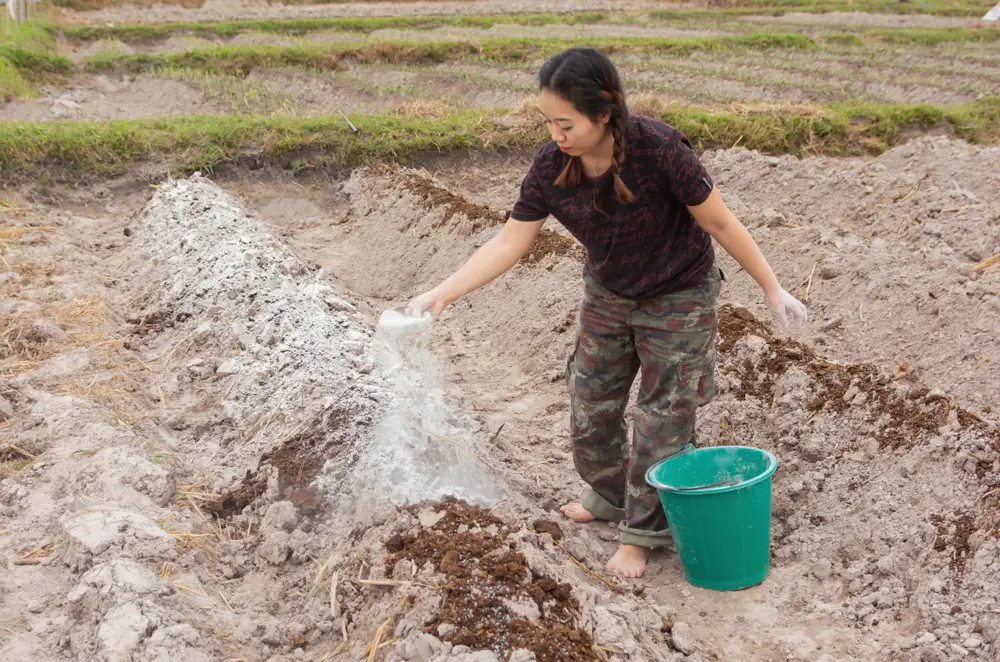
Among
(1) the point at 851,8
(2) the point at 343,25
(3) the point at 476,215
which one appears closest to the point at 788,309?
(3) the point at 476,215

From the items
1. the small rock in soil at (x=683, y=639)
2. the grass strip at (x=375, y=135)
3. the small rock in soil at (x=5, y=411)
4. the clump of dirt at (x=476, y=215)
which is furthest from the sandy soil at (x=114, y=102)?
the small rock in soil at (x=683, y=639)

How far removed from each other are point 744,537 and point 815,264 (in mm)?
2569

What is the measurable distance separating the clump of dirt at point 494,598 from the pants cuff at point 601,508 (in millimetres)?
617

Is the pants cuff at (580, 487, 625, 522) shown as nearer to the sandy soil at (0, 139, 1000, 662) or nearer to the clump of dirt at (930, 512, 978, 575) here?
the sandy soil at (0, 139, 1000, 662)

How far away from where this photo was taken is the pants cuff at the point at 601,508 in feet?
10.8

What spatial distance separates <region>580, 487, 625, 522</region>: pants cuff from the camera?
3.29 m

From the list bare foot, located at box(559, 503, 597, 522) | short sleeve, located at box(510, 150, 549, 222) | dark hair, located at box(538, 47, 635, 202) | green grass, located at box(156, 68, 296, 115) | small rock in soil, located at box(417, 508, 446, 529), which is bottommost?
green grass, located at box(156, 68, 296, 115)

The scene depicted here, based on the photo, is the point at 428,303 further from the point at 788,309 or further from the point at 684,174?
the point at 788,309

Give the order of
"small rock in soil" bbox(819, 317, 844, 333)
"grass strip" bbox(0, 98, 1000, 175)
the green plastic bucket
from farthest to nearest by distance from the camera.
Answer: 1. "grass strip" bbox(0, 98, 1000, 175)
2. "small rock in soil" bbox(819, 317, 844, 333)
3. the green plastic bucket

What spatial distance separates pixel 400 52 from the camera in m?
14.1

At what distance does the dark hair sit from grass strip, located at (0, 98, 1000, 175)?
18.2 feet

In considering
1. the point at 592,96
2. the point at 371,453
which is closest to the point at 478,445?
the point at 371,453

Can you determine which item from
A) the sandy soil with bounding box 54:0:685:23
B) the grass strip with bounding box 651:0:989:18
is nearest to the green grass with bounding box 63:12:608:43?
the grass strip with bounding box 651:0:989:18

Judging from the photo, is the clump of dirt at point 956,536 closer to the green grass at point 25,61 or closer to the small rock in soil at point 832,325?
the small rock in soil at point 832,325
